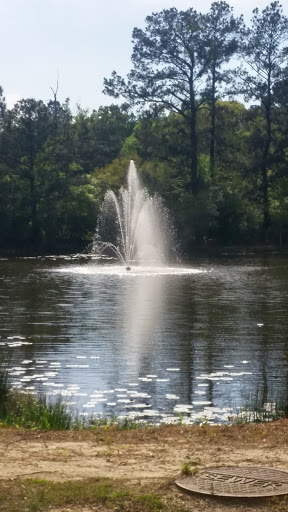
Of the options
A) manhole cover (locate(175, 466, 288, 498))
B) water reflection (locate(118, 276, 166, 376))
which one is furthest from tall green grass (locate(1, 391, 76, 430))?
water reflection (locate(118, 276, 166, 376))

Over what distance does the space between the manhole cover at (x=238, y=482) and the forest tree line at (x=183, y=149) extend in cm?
5972

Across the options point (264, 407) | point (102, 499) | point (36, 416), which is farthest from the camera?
point (264, 407)

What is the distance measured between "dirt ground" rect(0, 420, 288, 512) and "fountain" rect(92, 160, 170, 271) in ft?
163

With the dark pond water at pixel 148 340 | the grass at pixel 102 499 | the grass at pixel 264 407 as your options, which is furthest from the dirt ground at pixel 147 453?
the dark pond water at pixel 148 340

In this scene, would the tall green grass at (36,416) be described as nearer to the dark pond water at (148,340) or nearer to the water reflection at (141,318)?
the dark pond water at (148,340)

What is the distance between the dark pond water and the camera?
17.5 m

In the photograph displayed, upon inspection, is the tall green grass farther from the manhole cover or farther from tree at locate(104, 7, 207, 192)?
tree at locate(104, 7, 207, 192)

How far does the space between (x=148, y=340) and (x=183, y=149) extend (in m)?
49.5

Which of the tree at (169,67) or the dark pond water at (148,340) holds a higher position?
the tree at (169,67)

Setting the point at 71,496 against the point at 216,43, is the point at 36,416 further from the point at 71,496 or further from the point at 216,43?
the point at 216,43

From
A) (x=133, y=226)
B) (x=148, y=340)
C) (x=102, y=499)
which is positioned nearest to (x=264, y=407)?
(x=102, y=499)

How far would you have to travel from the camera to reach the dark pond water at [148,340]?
17.5 meters

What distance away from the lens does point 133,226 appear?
6638 cm

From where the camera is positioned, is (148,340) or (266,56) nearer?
(148,340)
